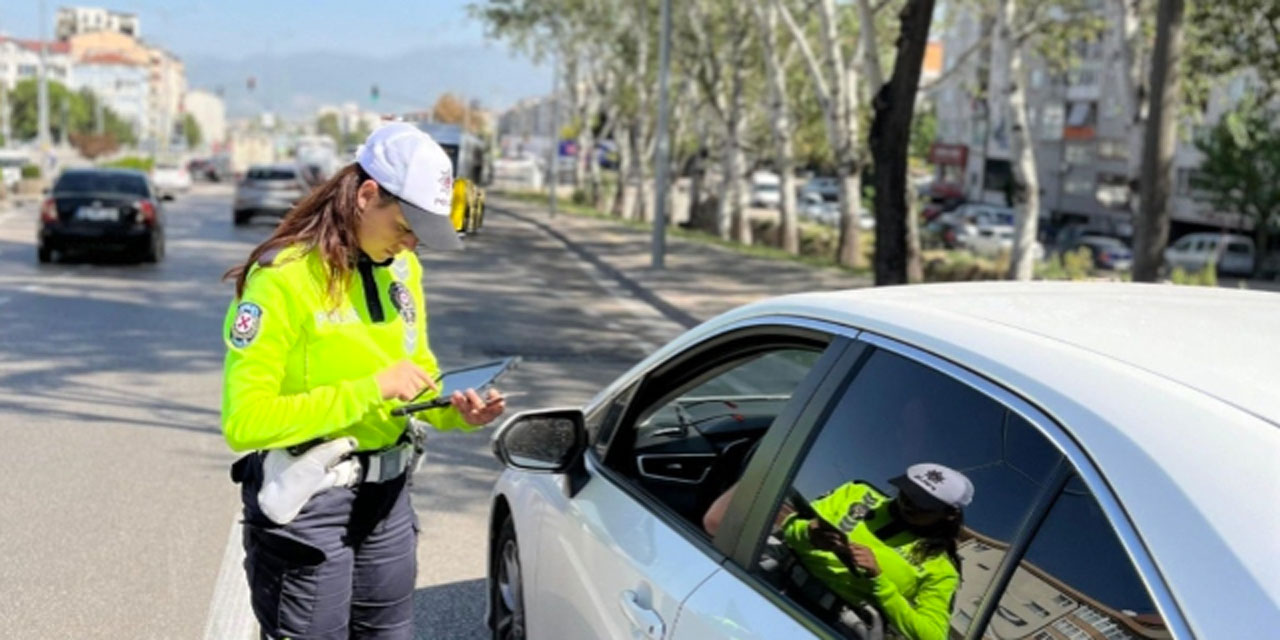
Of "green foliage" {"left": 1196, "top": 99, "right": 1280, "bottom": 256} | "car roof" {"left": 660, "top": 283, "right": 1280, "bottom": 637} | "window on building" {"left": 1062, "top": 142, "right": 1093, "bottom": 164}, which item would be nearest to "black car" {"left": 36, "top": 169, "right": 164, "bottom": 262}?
"car roof" {"left": 660, "top": 283, "right": 1280, "bottom": 637}

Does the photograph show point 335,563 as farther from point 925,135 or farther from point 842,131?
point 925,135

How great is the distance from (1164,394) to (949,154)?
90351mm

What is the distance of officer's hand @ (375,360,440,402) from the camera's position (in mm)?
3068

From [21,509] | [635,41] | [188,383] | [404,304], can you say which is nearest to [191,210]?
[635,41]

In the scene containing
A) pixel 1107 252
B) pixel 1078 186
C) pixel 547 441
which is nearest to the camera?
pixel 547 441

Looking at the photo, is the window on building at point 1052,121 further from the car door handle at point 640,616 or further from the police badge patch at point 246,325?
the police badge patch at point 246,325

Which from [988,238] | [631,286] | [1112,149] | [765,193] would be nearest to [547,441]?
[631,286]

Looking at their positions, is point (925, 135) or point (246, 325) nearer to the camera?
point (246, 325)

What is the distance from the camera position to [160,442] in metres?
8.78

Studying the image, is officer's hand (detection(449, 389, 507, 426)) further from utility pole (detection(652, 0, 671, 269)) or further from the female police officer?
utility pole (detection(652, 0, 671, 269))

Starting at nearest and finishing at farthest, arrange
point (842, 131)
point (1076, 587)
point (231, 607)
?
1. point (1076, 587)
2. point (231, 607)
3. point (842, 131)

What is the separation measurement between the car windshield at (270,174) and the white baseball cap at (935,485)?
35.4 meters

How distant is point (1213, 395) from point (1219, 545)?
1.06 feet

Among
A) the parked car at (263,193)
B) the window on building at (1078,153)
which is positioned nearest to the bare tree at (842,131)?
the parked car at (263,193)
